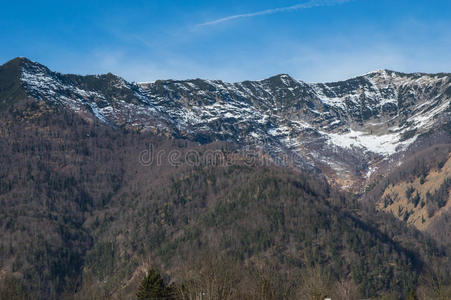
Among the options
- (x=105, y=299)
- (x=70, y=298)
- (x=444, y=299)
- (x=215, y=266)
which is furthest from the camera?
(x=70, y=298)

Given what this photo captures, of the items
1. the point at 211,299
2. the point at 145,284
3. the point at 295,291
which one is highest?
the point at 211,299

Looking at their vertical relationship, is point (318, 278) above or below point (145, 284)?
above

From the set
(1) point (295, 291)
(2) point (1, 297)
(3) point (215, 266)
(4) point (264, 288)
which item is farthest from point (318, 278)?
(2) point (1, 297)

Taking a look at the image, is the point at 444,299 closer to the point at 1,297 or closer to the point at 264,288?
the point at 264,288

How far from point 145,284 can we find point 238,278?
1901cm

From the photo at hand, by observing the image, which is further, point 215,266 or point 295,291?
point 295,291

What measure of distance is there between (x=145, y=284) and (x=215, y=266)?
24987 mm

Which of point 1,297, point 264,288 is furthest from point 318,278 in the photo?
point 1,297

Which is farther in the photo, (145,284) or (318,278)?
(145,284)

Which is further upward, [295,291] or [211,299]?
[211,299]

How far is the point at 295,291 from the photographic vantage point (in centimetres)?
10994

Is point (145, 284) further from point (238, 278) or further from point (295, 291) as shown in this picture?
point (295, 291)

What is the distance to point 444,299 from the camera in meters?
63.2

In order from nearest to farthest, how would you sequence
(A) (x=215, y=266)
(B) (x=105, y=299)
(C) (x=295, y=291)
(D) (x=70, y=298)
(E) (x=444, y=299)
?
(E) (x=444, y=299)
(A) (x=215, y=266)
(B) (x=105, y=299)
(D) (x=70, y=298)
(C) (x=295, y=291)
